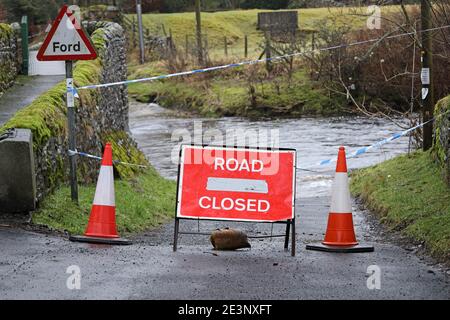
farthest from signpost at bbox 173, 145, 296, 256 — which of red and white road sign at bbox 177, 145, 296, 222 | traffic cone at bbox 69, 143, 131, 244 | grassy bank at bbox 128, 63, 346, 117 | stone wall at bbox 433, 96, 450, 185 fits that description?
grassy bank at bbox 128, 63, 346, 117

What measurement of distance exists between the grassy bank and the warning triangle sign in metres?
28.2

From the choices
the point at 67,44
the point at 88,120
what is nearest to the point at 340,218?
the point at 67,44

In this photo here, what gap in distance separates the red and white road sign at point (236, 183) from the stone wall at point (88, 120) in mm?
2445

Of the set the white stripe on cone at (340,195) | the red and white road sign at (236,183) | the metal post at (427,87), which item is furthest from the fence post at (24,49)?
the white stripe on cone at (340,195)

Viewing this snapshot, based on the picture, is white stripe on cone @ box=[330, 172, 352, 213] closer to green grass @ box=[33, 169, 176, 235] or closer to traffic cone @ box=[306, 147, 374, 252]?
traffic cone @ box=[306, 147, 374, 252]

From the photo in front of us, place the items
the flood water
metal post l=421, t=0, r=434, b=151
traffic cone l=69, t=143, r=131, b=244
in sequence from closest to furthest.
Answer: traffic cone l=69, t=143, r=131, b=244 < metal post l=421, t=0, r=434, b=151 < the flood water

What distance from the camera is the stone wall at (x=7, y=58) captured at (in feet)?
67.9

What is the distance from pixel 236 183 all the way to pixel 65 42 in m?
3.40

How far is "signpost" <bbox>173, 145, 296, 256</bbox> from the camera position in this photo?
9.78 m

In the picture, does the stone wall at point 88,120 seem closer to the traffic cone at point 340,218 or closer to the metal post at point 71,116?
the metal post at point 71,116

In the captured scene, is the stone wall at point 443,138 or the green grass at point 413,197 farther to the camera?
the stone wall at point 443,138

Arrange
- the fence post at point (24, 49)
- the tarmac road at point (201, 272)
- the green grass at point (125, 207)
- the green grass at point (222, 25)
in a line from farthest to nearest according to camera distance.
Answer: the green grass at point (222, 25) < the fence post at point (24, 49) < the green grass at point (125, 207) < the tarmac road at point (201, 272)

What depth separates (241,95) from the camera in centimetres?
4316

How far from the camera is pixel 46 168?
11969mm
